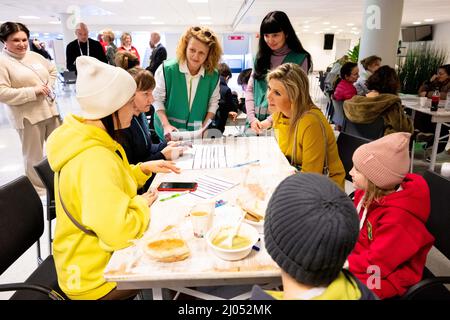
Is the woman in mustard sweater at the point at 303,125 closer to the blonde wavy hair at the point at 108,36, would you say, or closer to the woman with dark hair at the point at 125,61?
the woman with dark hair at the point at 125,61

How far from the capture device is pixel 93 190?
1.06m

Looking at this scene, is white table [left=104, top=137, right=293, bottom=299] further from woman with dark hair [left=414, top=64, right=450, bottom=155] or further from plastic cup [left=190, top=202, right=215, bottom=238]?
woman with dark hair [left=414, top=64, right=450, bottom=155]

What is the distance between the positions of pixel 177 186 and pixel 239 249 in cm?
63

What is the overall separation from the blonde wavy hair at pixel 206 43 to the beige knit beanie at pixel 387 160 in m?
1.38

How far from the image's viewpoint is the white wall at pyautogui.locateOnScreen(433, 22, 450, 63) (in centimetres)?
1216

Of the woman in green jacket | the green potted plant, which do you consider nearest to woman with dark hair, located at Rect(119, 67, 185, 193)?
the woman in green jacket

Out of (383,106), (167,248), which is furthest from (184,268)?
(383,106)

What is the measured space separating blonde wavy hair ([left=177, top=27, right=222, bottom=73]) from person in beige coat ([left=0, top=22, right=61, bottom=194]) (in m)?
1.60

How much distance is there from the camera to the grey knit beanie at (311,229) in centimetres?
70

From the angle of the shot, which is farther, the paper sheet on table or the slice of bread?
the paper sheet on table

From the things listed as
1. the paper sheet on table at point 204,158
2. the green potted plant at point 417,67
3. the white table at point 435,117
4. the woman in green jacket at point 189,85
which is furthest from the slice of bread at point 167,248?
the green potted plant at point 417,67
